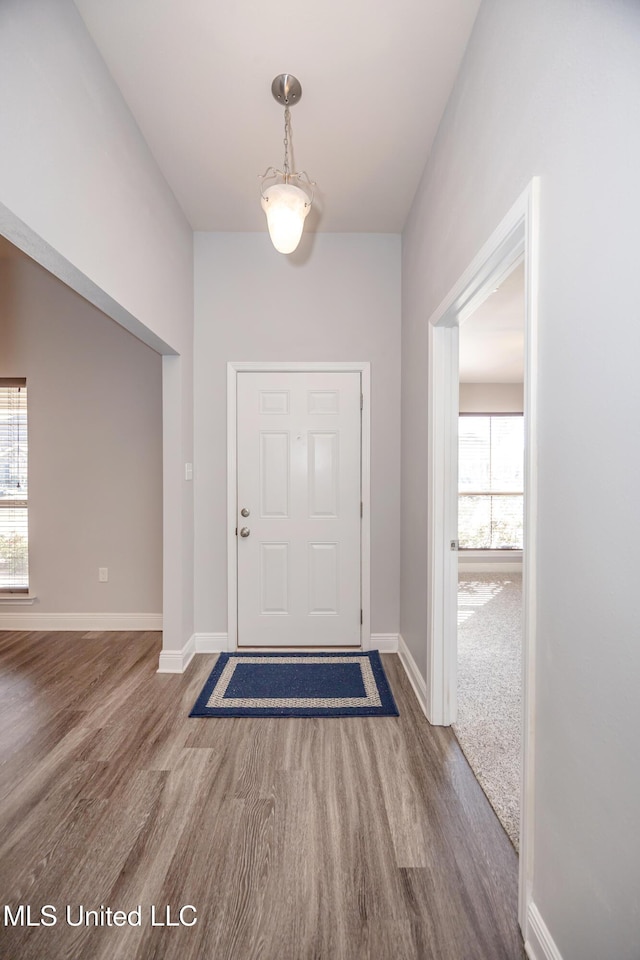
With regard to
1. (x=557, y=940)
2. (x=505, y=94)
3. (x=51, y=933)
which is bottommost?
(x=51, y=933)

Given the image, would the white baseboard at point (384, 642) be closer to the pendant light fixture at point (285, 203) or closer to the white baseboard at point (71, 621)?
the white baseboard at point (71, 621)

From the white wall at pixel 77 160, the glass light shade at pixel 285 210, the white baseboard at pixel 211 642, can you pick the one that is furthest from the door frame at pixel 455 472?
the white baseboard at pixel 211 642

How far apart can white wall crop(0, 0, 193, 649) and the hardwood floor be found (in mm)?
927

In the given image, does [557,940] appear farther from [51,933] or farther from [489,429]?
[489,429]

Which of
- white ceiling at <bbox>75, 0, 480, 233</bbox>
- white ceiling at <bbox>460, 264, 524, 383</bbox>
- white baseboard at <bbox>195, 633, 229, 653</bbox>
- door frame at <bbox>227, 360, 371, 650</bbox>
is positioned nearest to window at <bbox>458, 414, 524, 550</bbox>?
white ceiling at <bbox>460, 264, 524, 383</bbox>

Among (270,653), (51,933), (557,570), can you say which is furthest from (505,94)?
(270,653)

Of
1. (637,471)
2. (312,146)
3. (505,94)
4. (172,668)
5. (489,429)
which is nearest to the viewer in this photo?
(637,471)

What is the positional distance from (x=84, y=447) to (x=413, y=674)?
2982 millimetres

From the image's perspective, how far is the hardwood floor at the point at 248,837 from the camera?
1.30 meters

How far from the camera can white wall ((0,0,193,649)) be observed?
1.35m

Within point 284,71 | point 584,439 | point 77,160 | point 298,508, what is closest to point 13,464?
point 298,508

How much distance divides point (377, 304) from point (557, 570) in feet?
→ 8.34

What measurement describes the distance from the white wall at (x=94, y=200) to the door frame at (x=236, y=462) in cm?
33

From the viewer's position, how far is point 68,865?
60.1 inches
